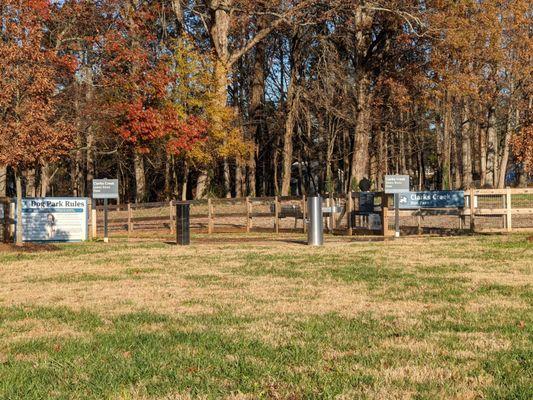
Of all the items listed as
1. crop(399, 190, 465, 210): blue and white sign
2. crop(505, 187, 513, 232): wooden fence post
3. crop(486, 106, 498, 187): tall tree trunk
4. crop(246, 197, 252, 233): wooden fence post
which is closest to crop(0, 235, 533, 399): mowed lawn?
crop(505, 187, 513, 232): wooden fence post

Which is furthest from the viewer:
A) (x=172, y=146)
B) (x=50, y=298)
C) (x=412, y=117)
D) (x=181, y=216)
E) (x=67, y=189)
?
(x=67, y=189)

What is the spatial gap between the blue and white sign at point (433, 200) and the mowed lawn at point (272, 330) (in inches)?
372

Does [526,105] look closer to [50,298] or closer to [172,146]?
[172,146]

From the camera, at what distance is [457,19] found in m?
32.8

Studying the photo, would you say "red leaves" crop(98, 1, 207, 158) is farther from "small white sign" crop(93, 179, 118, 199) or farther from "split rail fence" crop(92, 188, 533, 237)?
"small white sign" crop(93, 179, 118, 199)

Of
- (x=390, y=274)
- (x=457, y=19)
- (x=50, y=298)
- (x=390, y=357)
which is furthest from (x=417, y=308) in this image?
(x=457, y=19)

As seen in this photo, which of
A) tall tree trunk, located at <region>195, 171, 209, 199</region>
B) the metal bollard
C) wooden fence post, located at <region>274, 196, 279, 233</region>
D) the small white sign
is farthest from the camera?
tall tree trunk, located at <region>195, 171, 209, 199</region>

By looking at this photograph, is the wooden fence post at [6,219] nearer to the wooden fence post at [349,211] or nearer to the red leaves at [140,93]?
the red leaves at [140,93]

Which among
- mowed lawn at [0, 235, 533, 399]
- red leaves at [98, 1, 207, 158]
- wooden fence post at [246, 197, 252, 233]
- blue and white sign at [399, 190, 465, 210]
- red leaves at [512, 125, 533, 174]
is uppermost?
red leaves at [98, 1, 207, 158]

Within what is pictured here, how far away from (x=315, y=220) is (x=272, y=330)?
11.1 metres

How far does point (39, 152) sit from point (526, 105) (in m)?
32.3

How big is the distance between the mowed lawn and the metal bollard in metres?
4.18

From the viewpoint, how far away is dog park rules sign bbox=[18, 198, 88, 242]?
22141 millimetres

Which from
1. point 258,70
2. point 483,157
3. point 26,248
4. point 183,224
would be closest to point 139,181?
point 258,70
